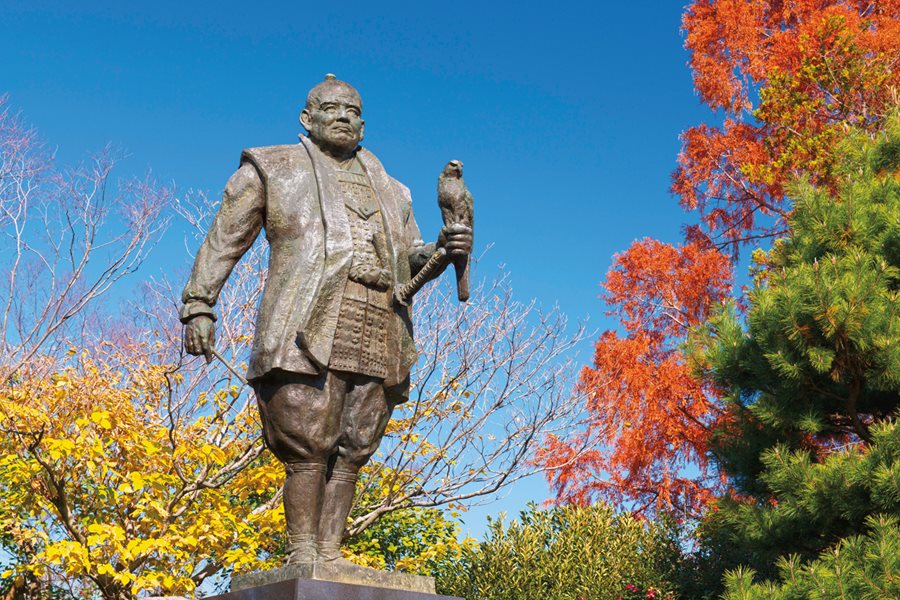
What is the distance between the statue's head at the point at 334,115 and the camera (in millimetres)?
4785

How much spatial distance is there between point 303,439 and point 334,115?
152cm

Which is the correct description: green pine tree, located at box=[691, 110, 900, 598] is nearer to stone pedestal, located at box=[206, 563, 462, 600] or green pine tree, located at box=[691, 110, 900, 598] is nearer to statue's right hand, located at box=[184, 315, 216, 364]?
stone pedestal, located at box=[206, 563, 462, 600]

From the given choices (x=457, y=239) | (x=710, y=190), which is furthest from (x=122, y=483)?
(x=710, y=190)

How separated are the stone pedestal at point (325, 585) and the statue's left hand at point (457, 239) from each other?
1374mm

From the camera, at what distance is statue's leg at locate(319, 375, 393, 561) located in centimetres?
443

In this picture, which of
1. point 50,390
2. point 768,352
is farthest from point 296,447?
point 50,390

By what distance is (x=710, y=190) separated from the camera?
14680mm

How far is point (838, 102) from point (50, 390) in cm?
892

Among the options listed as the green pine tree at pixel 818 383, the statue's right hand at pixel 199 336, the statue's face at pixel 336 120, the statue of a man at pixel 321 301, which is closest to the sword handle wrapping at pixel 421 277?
the statue of a man at pixel 321 301

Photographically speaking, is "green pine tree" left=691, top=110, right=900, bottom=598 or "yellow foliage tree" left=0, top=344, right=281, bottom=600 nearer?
"green pine tree" left=691, top=110, right=900, bottom=598

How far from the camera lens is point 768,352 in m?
7.27

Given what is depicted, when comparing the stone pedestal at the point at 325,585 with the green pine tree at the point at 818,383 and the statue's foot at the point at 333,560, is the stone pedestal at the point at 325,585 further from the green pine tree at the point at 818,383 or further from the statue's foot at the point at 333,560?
the green pine tree at the point at 818,383

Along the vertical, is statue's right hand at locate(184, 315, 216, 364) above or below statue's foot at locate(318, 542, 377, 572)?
above

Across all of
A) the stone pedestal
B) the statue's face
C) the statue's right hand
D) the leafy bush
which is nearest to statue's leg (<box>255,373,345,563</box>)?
the stone pedestal
